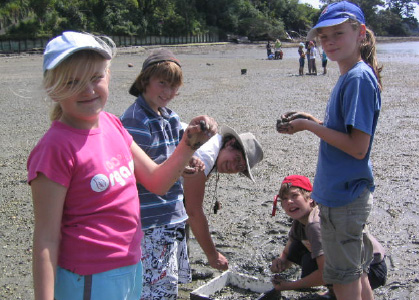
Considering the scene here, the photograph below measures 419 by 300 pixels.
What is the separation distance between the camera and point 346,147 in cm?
249

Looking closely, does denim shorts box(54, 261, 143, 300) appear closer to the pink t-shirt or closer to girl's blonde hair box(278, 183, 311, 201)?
the pink t-shirt

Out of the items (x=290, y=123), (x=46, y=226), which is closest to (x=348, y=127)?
(x=290, y=123)

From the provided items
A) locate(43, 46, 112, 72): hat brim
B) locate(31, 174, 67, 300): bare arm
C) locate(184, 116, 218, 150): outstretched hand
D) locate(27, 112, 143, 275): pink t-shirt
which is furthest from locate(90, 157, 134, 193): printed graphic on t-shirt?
locate(43, 46, 112, 72): hat brim

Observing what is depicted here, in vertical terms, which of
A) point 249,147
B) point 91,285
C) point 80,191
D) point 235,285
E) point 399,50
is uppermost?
point 399,50

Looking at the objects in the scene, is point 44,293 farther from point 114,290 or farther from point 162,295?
point 162,295

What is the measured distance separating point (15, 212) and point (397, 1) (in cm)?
13539

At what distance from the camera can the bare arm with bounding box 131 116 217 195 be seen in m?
1.97

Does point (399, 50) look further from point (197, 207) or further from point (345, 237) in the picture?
point (345, 237)

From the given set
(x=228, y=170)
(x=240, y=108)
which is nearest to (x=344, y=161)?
(x=228, y=170)

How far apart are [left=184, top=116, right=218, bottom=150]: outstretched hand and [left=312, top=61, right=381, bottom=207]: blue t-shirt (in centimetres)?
85

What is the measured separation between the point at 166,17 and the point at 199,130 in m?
77.8

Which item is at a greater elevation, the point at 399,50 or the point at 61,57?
the point at 399,50

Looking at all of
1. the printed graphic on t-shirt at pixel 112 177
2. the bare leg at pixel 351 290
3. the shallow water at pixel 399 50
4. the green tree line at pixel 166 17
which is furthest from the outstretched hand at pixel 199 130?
the green tree line at pixel 166 17

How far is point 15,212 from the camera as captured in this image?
510 cm
